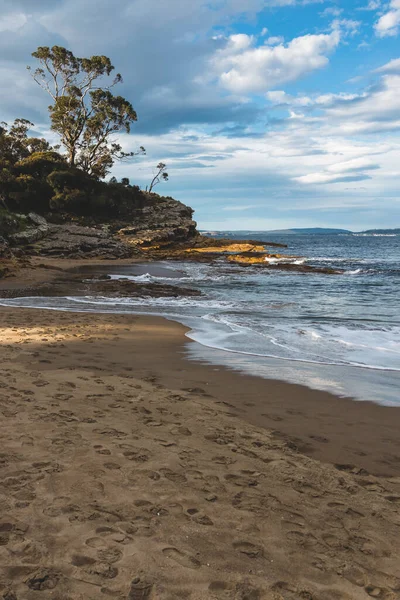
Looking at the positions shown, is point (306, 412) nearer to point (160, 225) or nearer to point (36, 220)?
point (36, 220)

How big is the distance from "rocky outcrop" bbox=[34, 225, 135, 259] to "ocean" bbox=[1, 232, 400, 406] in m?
13.3

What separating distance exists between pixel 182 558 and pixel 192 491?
0.83m

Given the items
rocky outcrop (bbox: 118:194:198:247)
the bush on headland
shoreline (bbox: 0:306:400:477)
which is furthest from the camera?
rocky outcrop (bbox: 118:194:198:247)

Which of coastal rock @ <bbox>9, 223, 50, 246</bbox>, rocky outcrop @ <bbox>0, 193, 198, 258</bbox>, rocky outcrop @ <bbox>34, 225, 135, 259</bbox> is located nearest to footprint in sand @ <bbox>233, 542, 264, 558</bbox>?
rocky outcrop @ <bbox>0, 193, 198, 258</bbox>

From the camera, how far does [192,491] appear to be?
11.6ft

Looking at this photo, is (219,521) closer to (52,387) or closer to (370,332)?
(52,387)

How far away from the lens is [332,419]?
5.46m

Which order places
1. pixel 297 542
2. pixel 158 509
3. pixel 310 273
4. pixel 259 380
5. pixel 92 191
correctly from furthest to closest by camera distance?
pixel 92 191, pixel 310 273, pixel 259 380, pixel 158 509, pixel 297 542

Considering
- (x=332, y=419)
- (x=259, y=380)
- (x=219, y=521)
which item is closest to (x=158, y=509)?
(x=219, y=521)

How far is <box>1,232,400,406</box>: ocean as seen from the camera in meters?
7.51

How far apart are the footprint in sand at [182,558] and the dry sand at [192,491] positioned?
1 centimetres

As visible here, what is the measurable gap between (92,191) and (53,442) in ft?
158

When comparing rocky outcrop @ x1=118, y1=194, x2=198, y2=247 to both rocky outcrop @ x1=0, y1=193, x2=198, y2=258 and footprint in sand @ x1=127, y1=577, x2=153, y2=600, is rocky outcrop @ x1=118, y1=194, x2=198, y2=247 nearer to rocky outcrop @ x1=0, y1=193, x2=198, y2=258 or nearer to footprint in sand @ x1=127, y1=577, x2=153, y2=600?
rocky outcrop @ x1=0, y1=193, x2=198, y2=258

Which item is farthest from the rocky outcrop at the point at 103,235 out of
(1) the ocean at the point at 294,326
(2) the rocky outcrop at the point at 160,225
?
(1) the ocean at the point at 294,326
